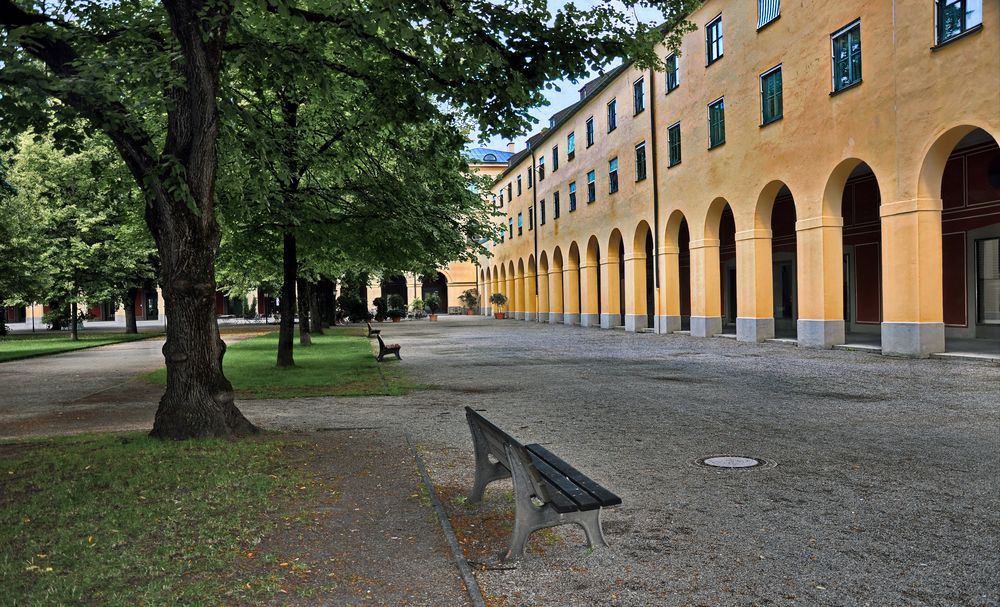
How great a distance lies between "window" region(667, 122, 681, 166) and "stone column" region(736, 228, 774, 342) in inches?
220

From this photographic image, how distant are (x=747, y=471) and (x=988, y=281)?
18335 millimetres

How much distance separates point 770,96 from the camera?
67.7ft

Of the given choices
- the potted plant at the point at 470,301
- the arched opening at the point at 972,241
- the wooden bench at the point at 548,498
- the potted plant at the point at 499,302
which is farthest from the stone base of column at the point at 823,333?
the potted plant at the point at 470,301

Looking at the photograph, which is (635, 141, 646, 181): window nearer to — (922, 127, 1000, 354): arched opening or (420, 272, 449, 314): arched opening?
(922, 127, 1000, 354): arched opening

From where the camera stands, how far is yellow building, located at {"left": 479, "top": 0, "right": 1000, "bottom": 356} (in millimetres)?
15242

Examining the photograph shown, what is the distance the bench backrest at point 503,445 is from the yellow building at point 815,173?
43.3 feet

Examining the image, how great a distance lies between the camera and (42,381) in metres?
14.9

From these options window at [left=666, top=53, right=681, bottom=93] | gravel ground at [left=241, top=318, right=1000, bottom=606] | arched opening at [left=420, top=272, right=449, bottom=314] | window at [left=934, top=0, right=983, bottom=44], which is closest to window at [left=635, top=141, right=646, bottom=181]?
window at [left=666, top=53, right=681, bottom=93]

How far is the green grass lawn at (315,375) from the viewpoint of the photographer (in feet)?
40.7

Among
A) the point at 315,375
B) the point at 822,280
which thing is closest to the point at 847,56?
the point at 822,280

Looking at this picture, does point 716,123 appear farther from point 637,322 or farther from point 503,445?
point 503,445

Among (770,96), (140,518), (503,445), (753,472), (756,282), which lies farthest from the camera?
(756,282)

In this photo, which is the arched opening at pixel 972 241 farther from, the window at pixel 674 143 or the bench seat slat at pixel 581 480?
the bench seat slat at pixel 581 480

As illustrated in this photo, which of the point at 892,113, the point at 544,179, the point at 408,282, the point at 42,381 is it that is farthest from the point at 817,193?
the point at 408,282
